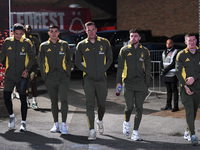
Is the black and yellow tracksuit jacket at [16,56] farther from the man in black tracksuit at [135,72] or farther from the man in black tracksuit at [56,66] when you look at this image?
the man in black tracksuit at [135,72]

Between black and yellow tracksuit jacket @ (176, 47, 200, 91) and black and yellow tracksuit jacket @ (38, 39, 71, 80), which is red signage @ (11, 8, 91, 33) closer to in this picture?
black and yellow tracksuit jacket @ (38, 39, 71, 80)

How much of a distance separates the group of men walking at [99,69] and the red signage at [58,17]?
15.0 metres

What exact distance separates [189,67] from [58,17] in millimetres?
16816

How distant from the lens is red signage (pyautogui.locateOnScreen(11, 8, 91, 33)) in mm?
23031

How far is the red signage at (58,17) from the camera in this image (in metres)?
23.0

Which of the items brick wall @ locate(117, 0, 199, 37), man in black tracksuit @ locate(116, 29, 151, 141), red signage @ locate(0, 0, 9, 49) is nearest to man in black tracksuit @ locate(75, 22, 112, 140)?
man in black tracksuit @ locate(116, 29, 151, 141)

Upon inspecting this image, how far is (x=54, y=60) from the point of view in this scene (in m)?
7.89

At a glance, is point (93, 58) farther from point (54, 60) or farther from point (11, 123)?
point (11, 123)

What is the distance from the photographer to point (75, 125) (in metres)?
8.84

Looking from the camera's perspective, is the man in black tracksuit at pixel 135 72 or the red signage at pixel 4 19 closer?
the man in black tracksuit at pixel 135 72

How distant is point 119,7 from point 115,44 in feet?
42.8

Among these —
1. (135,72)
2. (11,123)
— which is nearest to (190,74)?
(135,72)

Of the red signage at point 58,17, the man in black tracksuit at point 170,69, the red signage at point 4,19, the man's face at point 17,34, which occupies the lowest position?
the man in black tracksuit at point 170,69

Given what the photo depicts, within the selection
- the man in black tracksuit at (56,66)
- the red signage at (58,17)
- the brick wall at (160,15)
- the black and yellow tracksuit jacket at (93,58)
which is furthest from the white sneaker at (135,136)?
the brick wall at (160,15)
